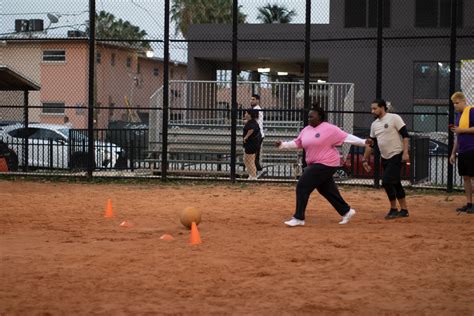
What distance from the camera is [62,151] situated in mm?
24062

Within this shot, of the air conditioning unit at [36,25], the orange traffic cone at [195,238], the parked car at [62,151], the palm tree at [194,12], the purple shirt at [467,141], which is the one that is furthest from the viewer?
the palm tree at [194,12]

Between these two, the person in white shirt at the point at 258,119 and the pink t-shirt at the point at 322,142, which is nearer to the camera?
the pink t-shirt at the point at 322,142

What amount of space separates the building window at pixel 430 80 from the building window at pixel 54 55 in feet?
49.5

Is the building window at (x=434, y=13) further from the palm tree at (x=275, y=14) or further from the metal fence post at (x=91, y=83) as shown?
the metal fence post at (x=91, y=83)

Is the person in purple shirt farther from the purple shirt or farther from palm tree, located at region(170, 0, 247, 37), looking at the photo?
palm tree, located at region(170, 0, 247, 37)

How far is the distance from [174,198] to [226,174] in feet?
17.1

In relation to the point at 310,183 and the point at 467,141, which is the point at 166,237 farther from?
the point at 467,141

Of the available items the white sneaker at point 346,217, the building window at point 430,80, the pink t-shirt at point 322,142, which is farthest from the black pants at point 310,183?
the building window at point 430,80

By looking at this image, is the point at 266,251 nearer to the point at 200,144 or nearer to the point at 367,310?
the point at 367,310

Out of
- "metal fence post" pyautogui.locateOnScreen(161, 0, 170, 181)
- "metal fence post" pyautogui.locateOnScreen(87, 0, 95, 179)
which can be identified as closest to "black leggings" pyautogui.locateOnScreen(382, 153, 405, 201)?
"metal fence post" pyautogui.locateOnScreen(161, 0, 170, 181)

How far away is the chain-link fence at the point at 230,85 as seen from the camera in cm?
2031

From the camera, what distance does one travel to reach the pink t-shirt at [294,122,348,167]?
12008 millimetres

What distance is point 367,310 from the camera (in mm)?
6559

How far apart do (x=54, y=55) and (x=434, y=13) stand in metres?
16.4
